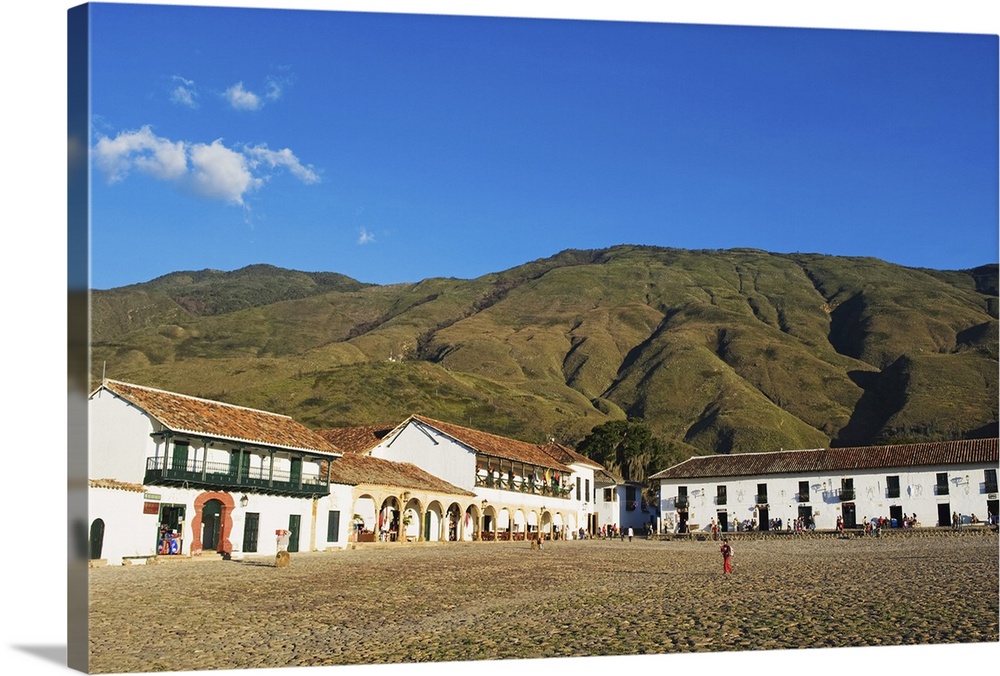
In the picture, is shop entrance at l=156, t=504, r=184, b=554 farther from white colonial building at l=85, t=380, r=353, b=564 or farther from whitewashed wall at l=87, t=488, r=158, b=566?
whitewashed wall at l=87, t=488, r=158, b=566

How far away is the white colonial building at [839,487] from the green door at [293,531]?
2764 cm

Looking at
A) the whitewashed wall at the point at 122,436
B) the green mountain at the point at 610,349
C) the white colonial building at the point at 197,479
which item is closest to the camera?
the white colonial building at the point at 197,479

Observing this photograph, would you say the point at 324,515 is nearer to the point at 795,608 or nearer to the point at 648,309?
the point at 795,608

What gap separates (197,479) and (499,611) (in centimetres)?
1272

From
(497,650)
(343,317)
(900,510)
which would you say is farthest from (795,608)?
(343,317)

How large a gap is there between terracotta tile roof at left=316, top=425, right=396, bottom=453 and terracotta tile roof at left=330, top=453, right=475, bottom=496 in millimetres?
2191

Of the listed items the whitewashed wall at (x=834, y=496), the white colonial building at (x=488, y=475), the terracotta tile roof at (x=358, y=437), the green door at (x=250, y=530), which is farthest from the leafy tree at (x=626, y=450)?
the green door at (x=250, y=530)

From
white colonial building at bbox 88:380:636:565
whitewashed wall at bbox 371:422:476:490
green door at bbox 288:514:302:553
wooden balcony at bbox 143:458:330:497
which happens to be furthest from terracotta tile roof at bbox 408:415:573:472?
green door at bbox 288:514:302:553

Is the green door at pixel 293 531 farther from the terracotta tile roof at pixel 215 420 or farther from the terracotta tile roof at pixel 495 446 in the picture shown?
the terracotta tile roof at pixel 495 446

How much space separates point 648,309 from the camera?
542 ft

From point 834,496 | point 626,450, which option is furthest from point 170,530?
point 626,450

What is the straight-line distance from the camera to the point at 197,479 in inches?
894

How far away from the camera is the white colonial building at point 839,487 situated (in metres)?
43.0

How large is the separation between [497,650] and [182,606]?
16.4 ft
